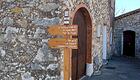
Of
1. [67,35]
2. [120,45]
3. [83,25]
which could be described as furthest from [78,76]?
[120,45]

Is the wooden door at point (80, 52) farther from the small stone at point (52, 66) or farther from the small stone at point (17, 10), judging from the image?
the small stone at point (17, 10)

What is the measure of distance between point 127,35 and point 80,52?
991 centimetres

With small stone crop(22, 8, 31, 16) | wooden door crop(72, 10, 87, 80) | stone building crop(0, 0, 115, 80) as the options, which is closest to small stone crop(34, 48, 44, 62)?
stone building crop(0, 0, 115, 80)

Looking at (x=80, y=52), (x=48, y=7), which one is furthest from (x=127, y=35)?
(x=48, y=7)

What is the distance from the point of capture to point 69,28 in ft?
15.3

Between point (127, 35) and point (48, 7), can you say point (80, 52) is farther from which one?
point (127, 35)

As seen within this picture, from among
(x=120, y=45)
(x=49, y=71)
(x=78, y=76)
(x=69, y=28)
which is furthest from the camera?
(x=120, y=45)

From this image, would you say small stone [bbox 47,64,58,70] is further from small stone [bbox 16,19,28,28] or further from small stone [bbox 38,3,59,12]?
small stone [bbox 38,3,59,12]

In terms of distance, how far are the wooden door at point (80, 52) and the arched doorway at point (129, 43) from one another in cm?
922

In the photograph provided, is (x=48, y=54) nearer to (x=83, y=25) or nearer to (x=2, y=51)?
(x=2, y=51)

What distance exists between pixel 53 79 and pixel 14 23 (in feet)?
5.54

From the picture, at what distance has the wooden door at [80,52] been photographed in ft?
24.3

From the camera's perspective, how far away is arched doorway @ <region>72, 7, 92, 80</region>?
749 cm

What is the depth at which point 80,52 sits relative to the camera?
Result: 7.98 m
